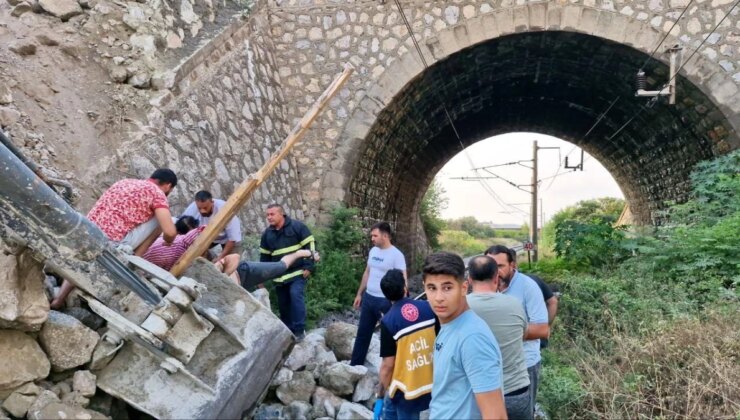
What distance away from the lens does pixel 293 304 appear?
16.1 feet

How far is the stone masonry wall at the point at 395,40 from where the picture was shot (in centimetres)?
762

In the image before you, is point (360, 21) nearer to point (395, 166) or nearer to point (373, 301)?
point (395, 166)

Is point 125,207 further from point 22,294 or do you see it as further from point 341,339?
point 341,339

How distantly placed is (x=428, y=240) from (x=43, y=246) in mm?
16952

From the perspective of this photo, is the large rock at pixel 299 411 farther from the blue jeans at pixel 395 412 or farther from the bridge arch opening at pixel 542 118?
the bridge arch opening at pixel 542 118

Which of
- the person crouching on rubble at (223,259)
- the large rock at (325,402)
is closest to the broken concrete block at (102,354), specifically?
the person crouching on rubble at (223,259)

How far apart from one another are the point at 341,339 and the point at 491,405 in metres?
2.90

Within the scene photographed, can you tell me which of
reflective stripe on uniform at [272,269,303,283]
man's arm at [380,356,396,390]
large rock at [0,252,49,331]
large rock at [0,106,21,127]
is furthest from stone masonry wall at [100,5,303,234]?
man's arm at [380,356,396,390]

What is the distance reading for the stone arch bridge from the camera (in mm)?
6945

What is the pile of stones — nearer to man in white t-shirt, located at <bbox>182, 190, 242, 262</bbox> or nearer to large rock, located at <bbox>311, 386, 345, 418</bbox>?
large rock, located at <bbox>311, 386, 345, 418</bbox>

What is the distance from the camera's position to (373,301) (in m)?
4.60

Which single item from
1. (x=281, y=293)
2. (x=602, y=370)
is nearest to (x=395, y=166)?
(x=281, y=293)

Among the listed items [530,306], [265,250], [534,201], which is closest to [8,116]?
[265,250]

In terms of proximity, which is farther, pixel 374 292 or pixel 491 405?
pixel 374 292
